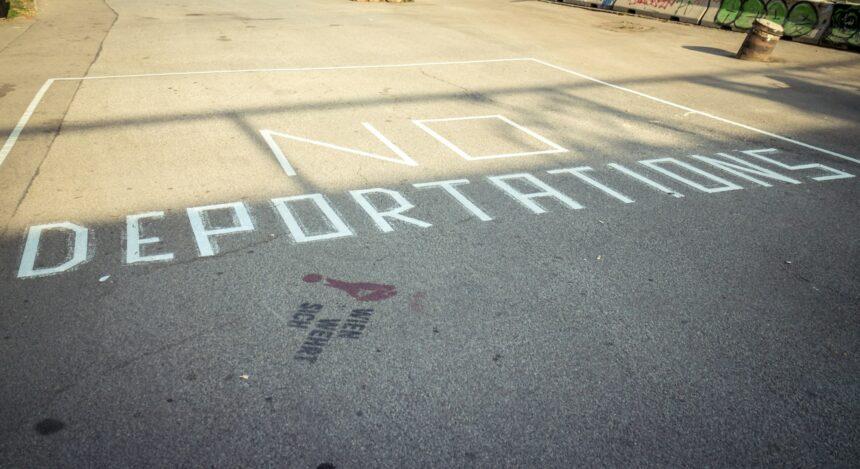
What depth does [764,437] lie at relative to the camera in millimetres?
3664

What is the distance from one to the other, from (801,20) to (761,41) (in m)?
4.74

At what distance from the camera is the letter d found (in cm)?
505

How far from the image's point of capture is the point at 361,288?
16.4ft

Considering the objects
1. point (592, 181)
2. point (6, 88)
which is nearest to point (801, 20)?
point (592, 181)

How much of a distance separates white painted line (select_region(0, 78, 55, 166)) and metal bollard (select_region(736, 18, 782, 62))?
629 inches

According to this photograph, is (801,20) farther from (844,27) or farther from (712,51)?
(712,51)

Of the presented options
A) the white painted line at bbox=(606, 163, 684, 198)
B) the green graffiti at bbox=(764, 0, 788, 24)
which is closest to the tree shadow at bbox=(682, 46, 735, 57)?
the green graffiti at bbox=(764, 0, 788, 24)

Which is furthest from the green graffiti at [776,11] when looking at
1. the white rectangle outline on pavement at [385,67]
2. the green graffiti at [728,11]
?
the white rectangle outline on pavement at [385,67]

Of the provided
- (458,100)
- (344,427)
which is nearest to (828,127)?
(458,100)

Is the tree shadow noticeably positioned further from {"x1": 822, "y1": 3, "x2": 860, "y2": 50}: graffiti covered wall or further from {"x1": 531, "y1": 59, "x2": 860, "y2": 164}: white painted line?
{"x1": 531, "y1": 59, "x2": 860, "y2": 164}: white painted line

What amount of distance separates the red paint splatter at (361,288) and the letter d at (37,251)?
2072 millimetres

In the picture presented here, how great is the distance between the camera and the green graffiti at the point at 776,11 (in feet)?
61.4

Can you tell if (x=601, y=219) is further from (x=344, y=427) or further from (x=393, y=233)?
(x=344, y=427)

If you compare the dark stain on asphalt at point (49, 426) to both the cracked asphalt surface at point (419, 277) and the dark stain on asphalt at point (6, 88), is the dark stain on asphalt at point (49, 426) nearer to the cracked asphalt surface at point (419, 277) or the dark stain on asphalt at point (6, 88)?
the cracked asphalt surface at point (419, 277)
